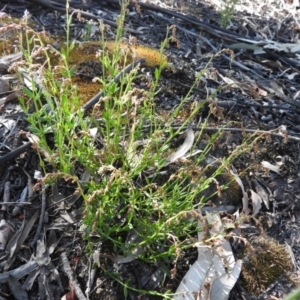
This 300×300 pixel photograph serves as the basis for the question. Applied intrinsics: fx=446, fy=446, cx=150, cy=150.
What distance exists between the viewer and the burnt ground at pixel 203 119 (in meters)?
1.66

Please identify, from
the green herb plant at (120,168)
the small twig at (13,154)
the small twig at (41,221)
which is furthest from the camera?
the small twig at (13,154)

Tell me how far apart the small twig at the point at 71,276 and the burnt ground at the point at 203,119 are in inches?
0.5

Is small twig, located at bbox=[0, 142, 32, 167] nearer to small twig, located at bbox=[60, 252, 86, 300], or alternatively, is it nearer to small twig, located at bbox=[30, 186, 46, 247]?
small twig, located at bbox=[30, 186, 46, 247]

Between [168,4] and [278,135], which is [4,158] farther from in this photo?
[168,4]

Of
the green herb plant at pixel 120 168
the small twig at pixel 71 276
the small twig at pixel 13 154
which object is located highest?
the green herb plant at pixel 120 168

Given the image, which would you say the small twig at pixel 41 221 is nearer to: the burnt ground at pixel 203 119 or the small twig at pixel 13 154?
the burnt ground at pixel 203 119

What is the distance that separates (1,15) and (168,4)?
208cm

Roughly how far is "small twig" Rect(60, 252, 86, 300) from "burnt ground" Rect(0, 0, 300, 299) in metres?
0.01

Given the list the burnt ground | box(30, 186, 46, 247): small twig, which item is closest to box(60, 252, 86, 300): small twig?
the burnt ground

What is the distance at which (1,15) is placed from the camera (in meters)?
1.55

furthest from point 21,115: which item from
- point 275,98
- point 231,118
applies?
point 275,98

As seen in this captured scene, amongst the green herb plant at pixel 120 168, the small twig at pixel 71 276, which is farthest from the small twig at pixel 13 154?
the small twig at pixel 71 276

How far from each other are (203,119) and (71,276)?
3.62 feet

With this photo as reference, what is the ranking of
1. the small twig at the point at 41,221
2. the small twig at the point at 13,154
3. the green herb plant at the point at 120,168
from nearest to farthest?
1. the green herb plant at the point at 120,168
2. the small twig at the point at 41,221
3. the small twig at the point at 13,154
